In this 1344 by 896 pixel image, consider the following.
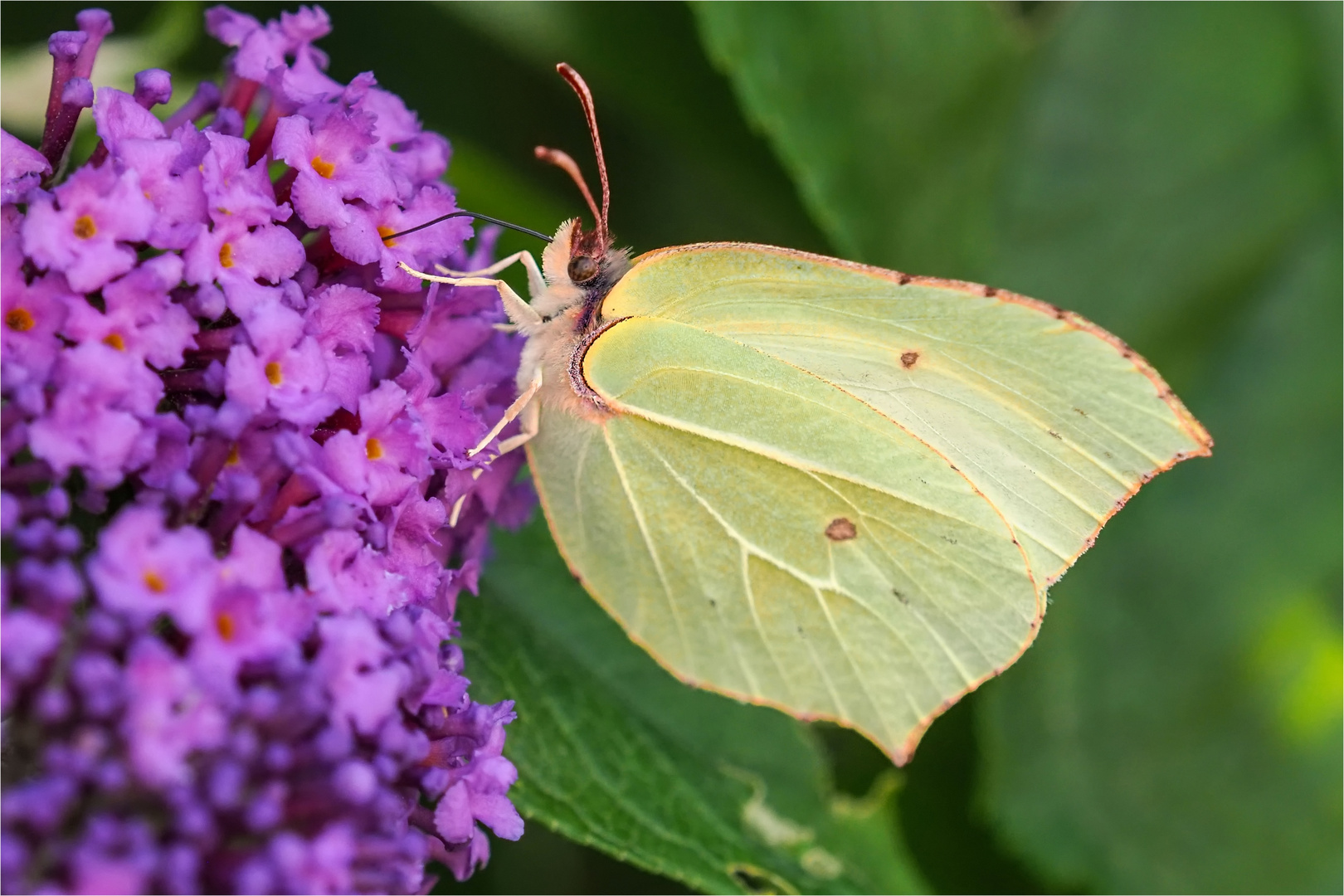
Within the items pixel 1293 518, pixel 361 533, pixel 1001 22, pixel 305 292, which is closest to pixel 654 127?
pixel 1001 22

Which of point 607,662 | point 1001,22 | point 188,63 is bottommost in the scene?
point 607,662

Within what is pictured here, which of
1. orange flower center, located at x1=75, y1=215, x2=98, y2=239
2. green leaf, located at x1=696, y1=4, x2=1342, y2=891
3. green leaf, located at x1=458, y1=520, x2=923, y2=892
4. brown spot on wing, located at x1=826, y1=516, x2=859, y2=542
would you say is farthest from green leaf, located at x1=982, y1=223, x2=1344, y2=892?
orange flower center, located at x1=75, y1=215, x2=98, y2=239

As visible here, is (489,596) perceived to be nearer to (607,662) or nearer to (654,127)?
(607,662)

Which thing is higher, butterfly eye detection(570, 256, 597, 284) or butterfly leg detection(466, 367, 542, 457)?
butterfly eye detection(570, 256, 597, 284)

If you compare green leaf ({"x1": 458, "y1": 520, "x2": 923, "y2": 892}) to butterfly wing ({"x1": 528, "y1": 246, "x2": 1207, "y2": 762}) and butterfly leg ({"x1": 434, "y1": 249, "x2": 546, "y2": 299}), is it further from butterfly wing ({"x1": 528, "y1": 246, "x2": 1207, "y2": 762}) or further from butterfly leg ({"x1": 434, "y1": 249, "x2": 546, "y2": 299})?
butterfly leg ({"x1": 434, "y1": 249, "x2": 546, "y2": 299})

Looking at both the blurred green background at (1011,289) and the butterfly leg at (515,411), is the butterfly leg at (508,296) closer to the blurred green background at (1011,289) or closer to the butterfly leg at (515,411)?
the butterfly leg at (515,411)

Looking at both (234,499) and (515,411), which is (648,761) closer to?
(515,411)
